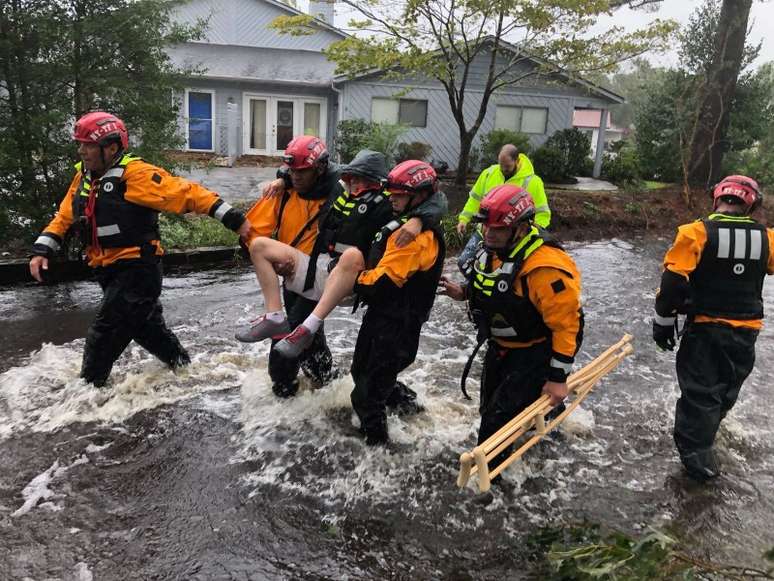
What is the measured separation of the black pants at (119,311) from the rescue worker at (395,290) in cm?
205

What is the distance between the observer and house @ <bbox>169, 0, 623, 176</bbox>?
22047mm

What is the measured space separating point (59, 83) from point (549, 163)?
16252 millimetres

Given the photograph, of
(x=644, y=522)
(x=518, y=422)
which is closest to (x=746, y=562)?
(x=644, y=522)

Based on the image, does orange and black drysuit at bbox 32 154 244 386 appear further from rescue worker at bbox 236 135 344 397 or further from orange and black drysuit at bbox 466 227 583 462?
orange and black drysuit at bbox 466 227 583 462

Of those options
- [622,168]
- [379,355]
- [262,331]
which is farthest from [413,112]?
[379,355]

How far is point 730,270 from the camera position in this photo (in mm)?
4266

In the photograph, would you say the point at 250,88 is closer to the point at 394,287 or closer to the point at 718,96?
the point at 718,96

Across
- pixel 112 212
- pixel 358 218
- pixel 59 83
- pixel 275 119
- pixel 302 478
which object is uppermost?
pixel 275 119

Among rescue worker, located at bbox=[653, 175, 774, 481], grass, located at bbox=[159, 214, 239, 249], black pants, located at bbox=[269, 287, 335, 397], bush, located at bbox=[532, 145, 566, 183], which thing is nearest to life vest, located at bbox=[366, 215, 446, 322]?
black pants, located at bbox=[269, 287, 335, 397]

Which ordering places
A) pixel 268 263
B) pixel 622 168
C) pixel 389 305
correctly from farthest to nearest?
pixel 622 168 < pixel 268 263 < pixel 389 305

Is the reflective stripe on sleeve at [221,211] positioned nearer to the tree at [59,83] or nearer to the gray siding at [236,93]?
the tree at [59,83]

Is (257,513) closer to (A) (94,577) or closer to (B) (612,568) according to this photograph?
(A) (94,577)

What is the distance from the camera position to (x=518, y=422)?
3787 millimetres

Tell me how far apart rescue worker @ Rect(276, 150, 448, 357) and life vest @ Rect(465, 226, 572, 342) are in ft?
1.56
